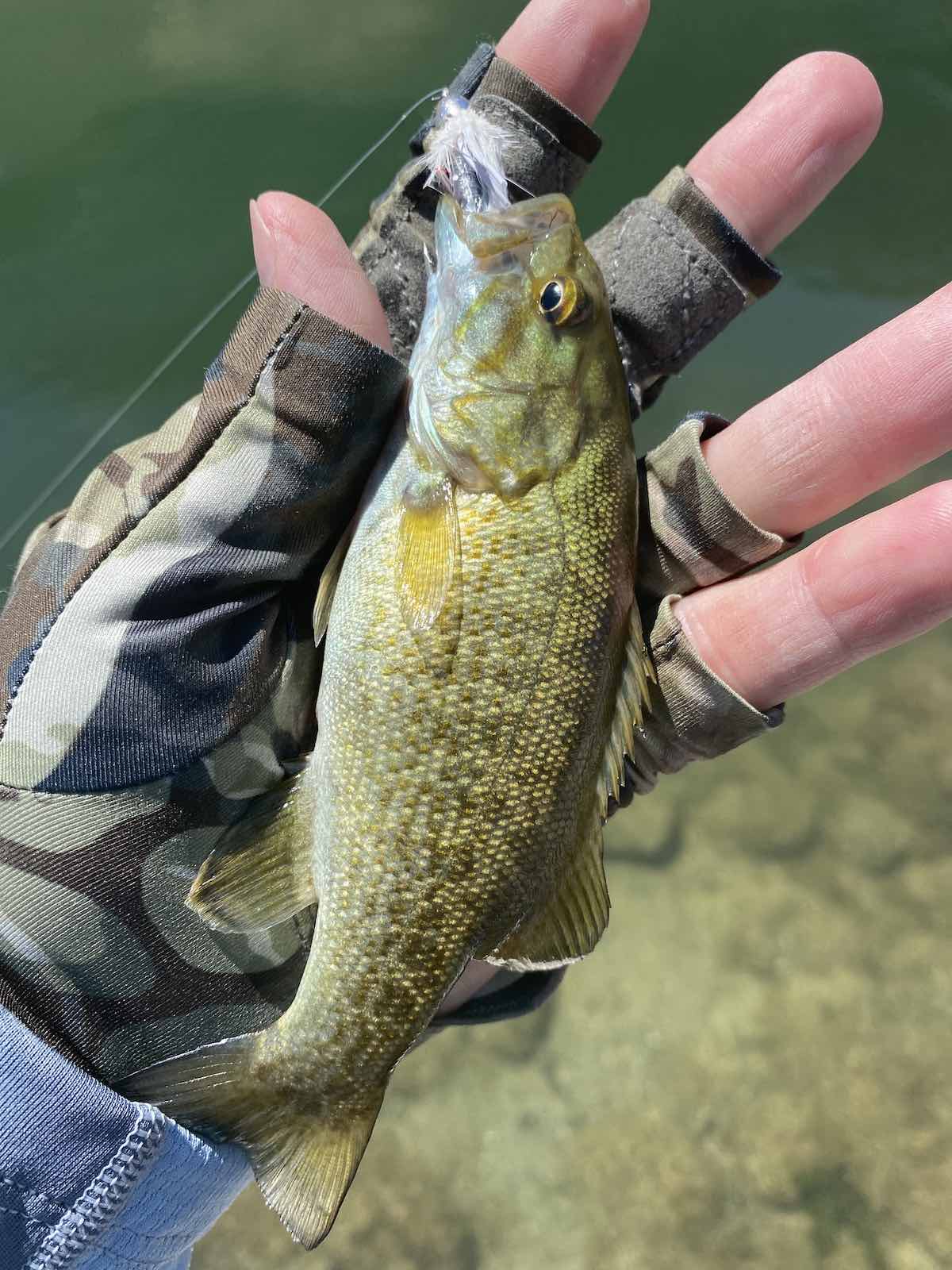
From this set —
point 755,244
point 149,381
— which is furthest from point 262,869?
point 149,381

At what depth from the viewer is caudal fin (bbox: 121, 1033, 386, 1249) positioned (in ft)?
6.57

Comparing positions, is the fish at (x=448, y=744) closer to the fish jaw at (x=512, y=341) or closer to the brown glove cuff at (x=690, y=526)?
the fish jaw at (x=512, y=341)

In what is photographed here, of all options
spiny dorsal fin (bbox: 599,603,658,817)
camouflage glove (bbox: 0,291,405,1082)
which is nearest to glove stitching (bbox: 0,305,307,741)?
camouflage glove (bbox: 0,291,405,1082)

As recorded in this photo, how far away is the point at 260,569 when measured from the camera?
2.13 m

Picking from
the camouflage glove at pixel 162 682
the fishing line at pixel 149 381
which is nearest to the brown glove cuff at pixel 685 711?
the camouflage glove at pixel 162 682

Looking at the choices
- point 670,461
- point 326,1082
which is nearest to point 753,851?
point 670,461

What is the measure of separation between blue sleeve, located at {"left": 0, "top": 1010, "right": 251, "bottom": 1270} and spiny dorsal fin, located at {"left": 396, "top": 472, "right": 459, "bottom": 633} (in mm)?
1161

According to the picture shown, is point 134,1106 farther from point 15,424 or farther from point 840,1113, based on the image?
point 15,424

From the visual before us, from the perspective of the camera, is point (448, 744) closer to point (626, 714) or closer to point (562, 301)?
point (626, 714)

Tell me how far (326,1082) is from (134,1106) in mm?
400

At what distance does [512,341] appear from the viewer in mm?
2207

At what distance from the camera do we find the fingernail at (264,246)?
7.23ft

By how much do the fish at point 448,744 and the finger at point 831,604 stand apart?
1.36 ft

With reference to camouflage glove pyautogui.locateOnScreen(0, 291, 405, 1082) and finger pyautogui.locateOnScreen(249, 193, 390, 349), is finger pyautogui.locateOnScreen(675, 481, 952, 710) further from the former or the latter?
finger pyautogui.locateOnScreen(249, 193, 390, 349)
